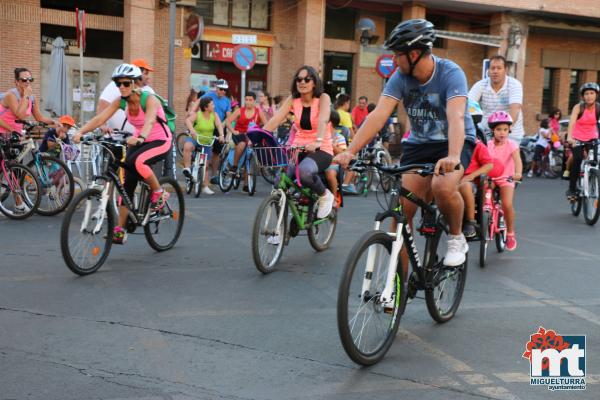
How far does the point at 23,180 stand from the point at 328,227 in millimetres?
3980

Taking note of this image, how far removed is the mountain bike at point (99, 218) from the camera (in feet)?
20.3

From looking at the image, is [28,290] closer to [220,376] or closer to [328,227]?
[220,376]

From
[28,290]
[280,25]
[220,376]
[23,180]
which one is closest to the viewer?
[220,376]

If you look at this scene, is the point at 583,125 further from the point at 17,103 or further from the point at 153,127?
the point at 17,103

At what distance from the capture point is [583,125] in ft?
34.8

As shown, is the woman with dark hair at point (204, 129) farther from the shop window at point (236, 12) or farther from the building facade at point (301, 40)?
the shop window at point (236, 12)

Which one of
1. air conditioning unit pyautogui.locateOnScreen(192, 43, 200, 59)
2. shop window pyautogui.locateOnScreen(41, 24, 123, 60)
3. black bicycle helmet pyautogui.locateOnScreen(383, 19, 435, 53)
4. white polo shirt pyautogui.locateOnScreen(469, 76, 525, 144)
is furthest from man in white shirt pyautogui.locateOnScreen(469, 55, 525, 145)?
air conditioning unit pyautogui.locateOnScreen(192, 43, 200, 59)

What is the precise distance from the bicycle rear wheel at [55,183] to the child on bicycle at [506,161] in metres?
5.26

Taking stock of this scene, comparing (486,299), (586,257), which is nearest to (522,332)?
(486,299)

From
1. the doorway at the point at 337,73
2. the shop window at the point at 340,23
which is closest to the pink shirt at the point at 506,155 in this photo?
the doorway at the point at 337,73

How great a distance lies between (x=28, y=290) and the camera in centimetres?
582

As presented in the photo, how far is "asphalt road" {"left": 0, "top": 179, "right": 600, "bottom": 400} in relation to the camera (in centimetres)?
393

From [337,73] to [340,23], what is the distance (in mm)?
1773
